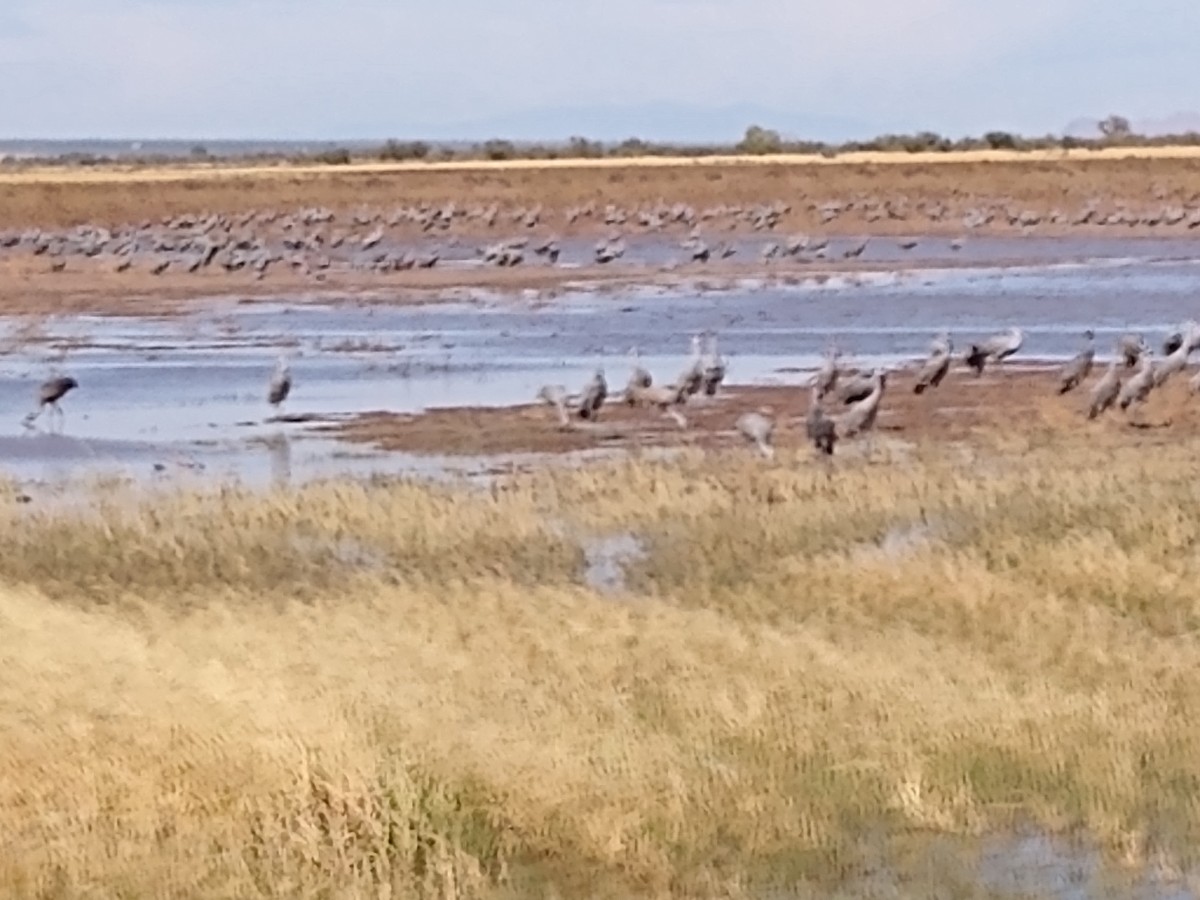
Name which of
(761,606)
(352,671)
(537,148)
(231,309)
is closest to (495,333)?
(231,309)

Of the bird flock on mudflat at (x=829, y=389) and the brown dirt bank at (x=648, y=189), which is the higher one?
the bird flock on mudflat at (x=829, y=389)

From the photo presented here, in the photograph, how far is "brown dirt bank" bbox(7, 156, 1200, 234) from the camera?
5481 centimetres

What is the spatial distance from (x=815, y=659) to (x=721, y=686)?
57cm

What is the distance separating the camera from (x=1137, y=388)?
20438mm

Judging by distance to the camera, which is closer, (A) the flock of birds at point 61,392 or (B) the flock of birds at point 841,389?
(B) the flock of birds at point 841,389

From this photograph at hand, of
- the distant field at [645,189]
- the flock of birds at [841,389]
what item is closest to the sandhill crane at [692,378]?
the flock of birds at [841,389]

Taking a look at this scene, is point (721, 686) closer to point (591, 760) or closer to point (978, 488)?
point (591, 760)

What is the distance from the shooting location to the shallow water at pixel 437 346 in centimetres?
1930

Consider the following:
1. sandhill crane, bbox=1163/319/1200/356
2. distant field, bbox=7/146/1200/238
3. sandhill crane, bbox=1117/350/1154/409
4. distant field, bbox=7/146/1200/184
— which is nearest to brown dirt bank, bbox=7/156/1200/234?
distant field, bbox=7/146/1200/238

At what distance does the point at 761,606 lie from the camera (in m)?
12.1

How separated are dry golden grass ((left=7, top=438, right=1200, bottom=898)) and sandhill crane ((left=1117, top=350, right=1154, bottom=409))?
18.4 feet

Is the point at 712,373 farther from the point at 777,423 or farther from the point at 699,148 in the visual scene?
the point at 699,148

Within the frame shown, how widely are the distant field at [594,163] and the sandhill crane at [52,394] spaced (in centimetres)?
3872

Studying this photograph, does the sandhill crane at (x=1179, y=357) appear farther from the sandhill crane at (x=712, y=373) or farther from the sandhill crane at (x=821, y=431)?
the sandhill crane at (x=821, y=431)
